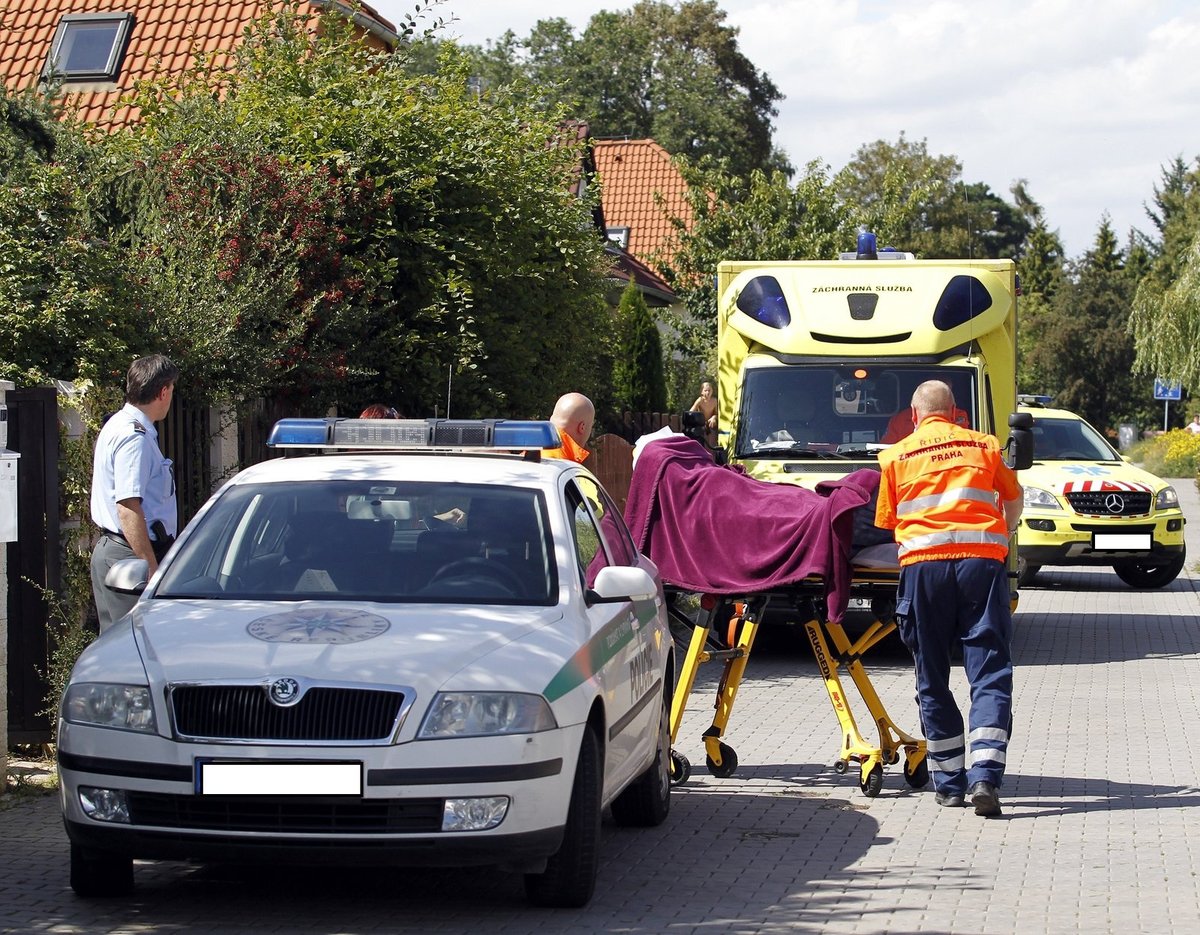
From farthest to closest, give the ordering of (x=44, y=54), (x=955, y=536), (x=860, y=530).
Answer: (x=44, y=54) → (x=860, y=530) → (x=955, y=536)

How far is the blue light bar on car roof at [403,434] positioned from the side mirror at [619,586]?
949 mm

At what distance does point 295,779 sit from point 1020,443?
8221mm

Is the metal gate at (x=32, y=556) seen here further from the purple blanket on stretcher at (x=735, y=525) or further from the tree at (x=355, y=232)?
the purple blanket on stretcher at (x=735, y=525)

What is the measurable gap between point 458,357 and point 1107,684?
5.25m

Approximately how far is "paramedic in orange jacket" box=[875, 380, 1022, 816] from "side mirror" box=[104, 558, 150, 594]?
135 inches

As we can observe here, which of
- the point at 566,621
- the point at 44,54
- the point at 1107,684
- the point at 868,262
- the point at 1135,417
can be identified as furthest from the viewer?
the point at 1135,417

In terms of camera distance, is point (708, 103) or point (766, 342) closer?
point (766, 342)

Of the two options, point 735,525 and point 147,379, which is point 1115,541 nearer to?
point 735,525

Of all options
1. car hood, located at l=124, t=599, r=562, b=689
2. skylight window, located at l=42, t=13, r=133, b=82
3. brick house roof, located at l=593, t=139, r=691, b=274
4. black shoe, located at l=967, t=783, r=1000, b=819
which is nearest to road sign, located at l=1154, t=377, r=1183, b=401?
brick house roof, located at l=593, t=139, r=691, b=274

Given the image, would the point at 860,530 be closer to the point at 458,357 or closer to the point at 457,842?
the point at 457,842

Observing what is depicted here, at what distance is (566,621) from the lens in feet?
21.5

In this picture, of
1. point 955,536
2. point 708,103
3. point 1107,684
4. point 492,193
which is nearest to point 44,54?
point 492,193

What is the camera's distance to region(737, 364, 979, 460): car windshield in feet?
47.0

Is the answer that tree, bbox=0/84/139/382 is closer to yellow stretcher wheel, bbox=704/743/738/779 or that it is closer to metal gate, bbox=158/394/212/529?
metal gate, bbox=158/394/212/529
